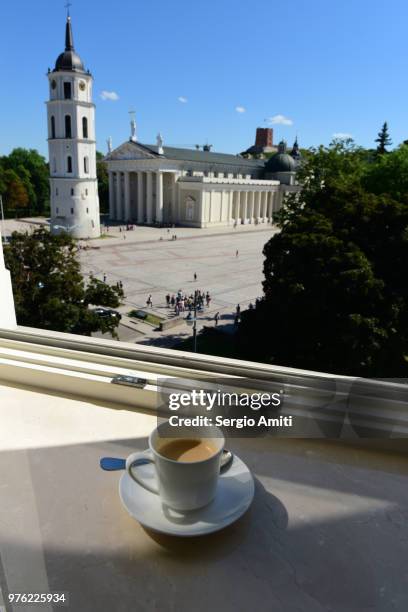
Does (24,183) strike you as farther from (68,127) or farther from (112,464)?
(112,464)

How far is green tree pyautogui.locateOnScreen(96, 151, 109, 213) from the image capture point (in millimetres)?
62844

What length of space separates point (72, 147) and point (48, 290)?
110ft

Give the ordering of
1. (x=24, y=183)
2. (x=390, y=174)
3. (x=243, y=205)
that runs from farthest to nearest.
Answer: (x=243, y=205) → (x=24, y=183) → (x=390, y=174)

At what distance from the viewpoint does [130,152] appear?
2248 inches

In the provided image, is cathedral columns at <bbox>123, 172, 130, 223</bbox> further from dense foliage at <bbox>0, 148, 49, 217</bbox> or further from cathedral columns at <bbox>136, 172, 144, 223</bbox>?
dense foliage at <bbox>0, 148, 49, 217</bbox>

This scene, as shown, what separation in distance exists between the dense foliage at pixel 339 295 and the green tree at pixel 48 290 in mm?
4299

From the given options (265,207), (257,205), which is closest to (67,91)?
(257,205)

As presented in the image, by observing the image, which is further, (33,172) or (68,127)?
(33,172)

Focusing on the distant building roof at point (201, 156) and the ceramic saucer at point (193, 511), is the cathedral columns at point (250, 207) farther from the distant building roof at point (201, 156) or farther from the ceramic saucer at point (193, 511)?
the ceramic saucer at point (193, 511)

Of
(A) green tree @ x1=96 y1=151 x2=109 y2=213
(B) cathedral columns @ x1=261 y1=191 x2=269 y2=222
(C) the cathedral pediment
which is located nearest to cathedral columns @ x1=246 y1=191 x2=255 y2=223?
(B) cathedral columns @ x1=261 y1=191 x2=269 y2=222

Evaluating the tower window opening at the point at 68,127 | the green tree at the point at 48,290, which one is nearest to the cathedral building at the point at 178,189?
the tower window opening at the point at 68,127

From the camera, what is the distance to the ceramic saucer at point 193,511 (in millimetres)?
1133

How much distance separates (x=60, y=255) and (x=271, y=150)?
75449 mm

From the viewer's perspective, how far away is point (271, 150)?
80375 mm
